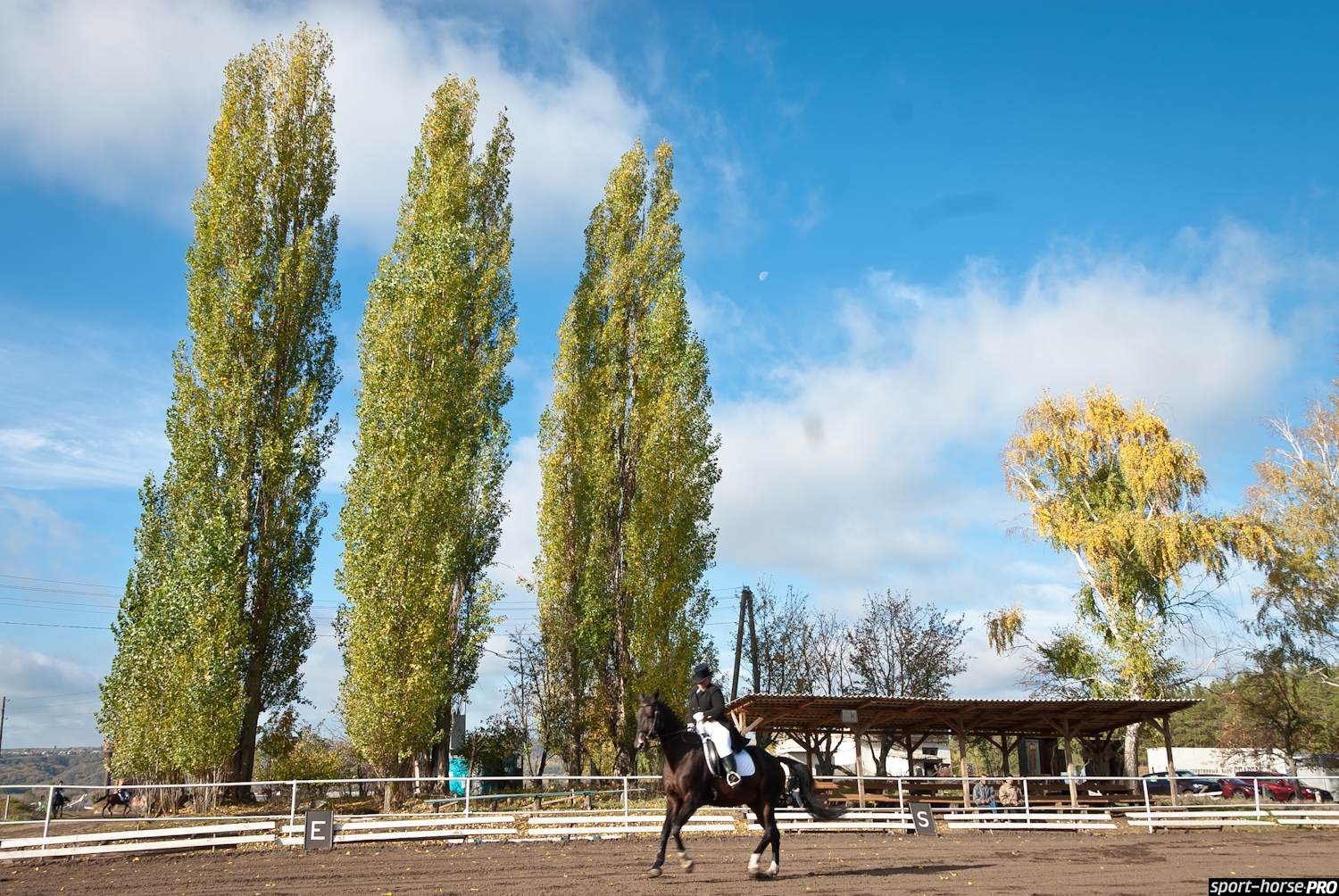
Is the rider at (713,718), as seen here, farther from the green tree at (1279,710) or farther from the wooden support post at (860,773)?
the green tree at (1279,710)

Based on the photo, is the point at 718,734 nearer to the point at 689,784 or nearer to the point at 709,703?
the point at 709,703

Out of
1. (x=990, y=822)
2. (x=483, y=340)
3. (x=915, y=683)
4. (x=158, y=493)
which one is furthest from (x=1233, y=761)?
(x=158, y=493)

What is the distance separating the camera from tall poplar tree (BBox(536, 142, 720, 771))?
77.7 ft

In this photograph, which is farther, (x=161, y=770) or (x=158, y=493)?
(x=158, y=493)

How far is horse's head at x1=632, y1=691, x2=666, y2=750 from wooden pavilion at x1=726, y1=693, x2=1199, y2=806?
845 cm

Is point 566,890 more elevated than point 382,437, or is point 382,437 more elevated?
point 382,437

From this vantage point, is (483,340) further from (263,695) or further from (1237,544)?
(1237,544)

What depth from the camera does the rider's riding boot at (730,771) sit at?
32.4ft

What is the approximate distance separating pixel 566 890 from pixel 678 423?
1718 centimetres

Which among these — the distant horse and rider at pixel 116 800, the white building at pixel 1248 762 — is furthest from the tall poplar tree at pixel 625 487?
the white building at pixel 1248 762

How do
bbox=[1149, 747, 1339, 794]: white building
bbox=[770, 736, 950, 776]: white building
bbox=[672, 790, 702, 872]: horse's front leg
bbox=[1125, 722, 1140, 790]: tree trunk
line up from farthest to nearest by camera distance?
bbox=[770, 736, 950, 776]: white building, bbox=[1149, 747, 1339, 794]: white building, bbox=[1125, 722, 1140, 790]: tree trunk, bbox=[672, 790, 702, 872]: horse's front leg

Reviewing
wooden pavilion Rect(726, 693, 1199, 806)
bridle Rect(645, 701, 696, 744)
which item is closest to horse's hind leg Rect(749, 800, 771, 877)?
bridle Rect(645, 701, 696, 744)

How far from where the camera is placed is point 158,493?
70.0ft

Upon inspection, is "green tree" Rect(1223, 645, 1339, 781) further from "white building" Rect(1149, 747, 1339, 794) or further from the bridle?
the bridle
